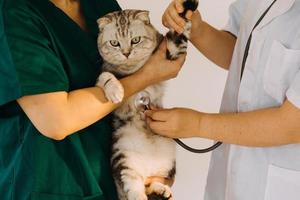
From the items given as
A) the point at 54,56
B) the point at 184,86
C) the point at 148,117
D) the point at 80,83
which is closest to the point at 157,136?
the point at 148,117

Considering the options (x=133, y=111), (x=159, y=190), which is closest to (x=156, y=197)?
(x=159, y=190)

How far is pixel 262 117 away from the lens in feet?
3.25

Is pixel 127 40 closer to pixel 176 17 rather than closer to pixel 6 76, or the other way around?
pixel 176 17

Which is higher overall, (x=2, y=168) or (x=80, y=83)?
(x=80, y=83)

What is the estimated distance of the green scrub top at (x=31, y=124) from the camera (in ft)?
3.09

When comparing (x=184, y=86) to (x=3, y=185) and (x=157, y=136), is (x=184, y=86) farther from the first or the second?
(x=3, y=185)

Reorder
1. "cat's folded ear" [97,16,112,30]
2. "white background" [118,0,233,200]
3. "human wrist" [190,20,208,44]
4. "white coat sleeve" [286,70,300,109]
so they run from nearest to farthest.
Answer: "white coat sleeve" [286,70,300,109] → "cat's folded ear" [97,16,112,30] → "human wrist" [190,20,208,44] → "white background" [118,0,233,200]

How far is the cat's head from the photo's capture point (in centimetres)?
118

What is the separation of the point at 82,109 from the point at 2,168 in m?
0.25

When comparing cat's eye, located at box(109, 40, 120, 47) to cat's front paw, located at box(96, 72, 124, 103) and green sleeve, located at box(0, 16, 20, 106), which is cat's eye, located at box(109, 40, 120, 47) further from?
green sleeve, located at box(0, 16, 20, 106)

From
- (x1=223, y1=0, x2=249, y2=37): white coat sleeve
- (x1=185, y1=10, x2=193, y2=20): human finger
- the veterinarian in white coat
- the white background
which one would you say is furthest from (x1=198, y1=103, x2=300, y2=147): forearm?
the white background

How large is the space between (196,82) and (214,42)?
518 millimetres

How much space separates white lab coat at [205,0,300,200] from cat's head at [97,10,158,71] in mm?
234

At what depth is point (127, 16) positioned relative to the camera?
1188 mm
